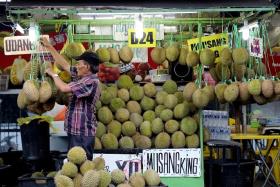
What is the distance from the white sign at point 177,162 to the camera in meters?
6.69

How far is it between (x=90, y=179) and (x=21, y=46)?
7.58 feet

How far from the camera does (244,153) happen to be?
9984 mm

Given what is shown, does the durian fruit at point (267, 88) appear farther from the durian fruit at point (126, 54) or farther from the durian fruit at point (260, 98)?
the durian fruit at point (126, 54)

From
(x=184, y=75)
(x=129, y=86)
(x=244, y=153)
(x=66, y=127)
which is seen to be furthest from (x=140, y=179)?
(x=244, y=153)

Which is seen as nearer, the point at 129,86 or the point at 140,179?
the point at 140,179

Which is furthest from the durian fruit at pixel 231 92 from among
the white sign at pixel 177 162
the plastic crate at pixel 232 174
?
the plastic crate at pixel 232 174

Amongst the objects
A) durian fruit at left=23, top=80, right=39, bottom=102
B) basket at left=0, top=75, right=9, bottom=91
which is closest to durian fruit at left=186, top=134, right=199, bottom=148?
durian fruit at left=23, top=80, right=39, bottom=102

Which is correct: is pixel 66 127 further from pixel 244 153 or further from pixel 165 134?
pixel 244 153

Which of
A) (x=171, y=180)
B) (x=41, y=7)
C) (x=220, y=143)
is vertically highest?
(x=41, y=7)

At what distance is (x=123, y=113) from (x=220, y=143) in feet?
4.24

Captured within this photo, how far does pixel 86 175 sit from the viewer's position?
454cm

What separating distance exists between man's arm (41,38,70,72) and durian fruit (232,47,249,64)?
198cm

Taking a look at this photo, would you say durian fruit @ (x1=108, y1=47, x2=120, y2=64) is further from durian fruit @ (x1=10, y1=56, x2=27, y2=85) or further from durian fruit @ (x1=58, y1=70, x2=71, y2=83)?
durian fruit @ (x1=10, y1=56, x2=27, y2=85)

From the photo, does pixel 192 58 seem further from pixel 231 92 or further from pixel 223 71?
pixel 231 92
